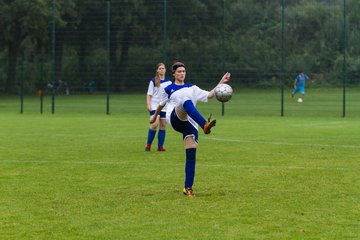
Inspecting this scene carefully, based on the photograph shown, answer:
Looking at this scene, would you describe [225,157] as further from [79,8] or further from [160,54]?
[79,8]

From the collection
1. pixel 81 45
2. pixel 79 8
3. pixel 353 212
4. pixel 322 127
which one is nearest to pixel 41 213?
pixel 353 212

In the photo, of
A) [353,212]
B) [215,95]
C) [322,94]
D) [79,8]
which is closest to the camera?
[353,212]

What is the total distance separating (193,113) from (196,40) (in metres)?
35.8

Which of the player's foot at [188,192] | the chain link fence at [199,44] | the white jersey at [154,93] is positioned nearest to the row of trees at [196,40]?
the chain link fence at [199,44]

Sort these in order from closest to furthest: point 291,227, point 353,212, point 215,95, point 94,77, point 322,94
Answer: point 291,227 → point 353,212 → point 215,95 → point 322,94 → point 94,77

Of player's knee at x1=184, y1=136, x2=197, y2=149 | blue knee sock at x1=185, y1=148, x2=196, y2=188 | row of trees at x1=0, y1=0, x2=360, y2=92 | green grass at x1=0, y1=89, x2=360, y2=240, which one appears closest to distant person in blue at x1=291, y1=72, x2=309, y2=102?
row of trees at x1=0, y1=0, x2=360, y2=92

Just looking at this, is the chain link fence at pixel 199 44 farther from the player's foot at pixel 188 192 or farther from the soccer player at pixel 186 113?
the player's foot at pixel 188 192

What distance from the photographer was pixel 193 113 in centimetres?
1116

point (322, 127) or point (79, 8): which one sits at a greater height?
point (79, 8)

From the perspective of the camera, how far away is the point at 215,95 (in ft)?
38.8

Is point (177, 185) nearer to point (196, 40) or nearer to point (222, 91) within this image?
A: point (222, 91)

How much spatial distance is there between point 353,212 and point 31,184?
5174mm

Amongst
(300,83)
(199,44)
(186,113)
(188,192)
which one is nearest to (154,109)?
(186,113)

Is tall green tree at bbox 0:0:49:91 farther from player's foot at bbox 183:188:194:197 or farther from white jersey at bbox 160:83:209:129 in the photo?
player's foot at bbox 183:188:194:197
